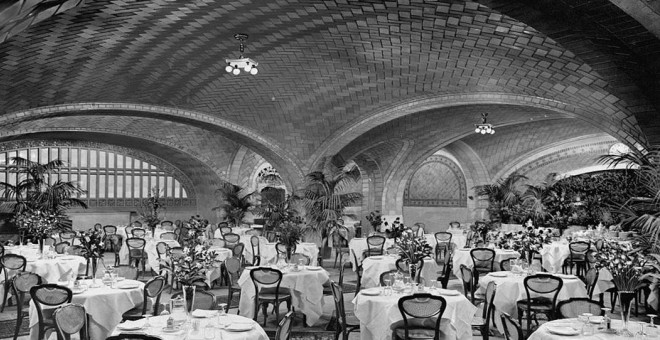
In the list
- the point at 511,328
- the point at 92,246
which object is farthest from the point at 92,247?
the point at 511,328

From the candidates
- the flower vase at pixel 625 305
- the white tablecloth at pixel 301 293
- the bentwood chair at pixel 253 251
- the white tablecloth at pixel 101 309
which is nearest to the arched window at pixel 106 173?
the bentwood chair at pixel 253 251

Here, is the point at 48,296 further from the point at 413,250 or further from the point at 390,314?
the point at 413,250

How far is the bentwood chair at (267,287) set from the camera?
8.23m

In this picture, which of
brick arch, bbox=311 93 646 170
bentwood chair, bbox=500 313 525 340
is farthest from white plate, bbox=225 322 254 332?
brick arch, bbox=311 93 646 170

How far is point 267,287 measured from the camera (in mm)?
8680

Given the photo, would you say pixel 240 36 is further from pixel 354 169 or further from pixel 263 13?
pixel 354 169

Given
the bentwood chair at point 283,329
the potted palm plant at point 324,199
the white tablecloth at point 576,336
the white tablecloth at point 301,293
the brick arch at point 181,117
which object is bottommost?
the white tablecloth at point 301,293

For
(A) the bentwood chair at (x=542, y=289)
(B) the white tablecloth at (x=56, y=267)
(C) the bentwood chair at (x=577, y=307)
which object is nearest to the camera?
(C) the bentwood chair at (x=577, y=307)

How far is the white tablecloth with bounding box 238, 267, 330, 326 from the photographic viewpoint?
343 inches

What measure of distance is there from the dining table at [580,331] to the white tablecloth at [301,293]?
3856mm

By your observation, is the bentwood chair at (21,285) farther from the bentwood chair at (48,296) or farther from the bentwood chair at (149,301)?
the bentwood chair at (149,301)

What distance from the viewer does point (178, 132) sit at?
2034 centimetres

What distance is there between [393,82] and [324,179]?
4.13m

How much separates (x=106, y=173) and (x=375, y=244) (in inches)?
487
